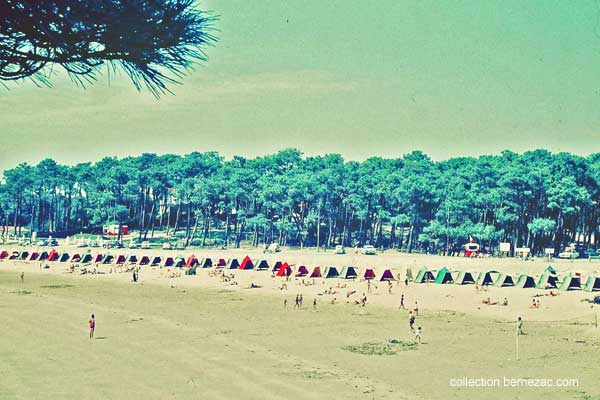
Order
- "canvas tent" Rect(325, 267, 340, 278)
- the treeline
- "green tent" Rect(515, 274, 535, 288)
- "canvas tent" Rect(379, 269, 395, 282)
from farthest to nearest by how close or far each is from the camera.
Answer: the treeline < "canvas tent" Rect(325, 267, 340, 278) < "canvas tent" Rect(379, 269, 395, 282) < "green tent" Rect(515, 274, 535, 288)

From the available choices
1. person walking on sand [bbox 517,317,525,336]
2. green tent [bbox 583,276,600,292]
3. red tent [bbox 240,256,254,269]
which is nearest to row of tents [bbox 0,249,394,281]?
red tent [bbox 240,256,254,269]

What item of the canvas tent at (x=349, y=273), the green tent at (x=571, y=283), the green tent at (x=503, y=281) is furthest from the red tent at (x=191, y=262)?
the green tent at (x=571, y=283)

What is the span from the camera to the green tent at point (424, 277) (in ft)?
160

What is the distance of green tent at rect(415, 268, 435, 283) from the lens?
48850 millimetres

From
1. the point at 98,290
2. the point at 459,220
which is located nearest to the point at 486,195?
the point at 459,220

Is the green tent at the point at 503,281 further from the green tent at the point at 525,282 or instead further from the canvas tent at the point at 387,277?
the canvas tent at the point at 387,277

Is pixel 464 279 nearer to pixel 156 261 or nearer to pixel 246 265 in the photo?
pixel 246 265

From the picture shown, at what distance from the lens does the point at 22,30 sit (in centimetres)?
661

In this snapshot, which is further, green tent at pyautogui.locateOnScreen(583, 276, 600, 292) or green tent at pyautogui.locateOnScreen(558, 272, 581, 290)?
green tent at pyautogui.locateOnScreen(558, 272, 581, 290)

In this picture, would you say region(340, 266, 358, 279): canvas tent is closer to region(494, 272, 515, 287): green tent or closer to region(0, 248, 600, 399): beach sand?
region(0, 248, 600, 399): beach sand

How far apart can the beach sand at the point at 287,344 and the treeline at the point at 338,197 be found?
1201 inches

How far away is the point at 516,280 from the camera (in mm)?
47094

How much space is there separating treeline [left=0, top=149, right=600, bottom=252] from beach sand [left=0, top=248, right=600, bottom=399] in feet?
100

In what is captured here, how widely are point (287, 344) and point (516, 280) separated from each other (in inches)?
1013
